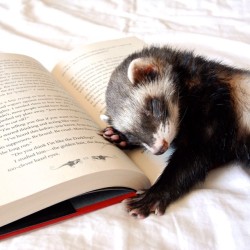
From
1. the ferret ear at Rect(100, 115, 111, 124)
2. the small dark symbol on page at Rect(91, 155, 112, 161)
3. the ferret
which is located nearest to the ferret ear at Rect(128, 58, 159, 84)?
the ferret

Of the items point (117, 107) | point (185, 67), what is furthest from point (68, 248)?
point (185, 67)

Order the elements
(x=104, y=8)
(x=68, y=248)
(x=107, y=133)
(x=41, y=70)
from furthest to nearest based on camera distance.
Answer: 1. (x=104, y=8)
2. (x=41, y=70)
3. (x=107, y=133)
4. (x=68, y=248)

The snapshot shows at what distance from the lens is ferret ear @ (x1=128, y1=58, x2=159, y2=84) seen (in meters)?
0.98

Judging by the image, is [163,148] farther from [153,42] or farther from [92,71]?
[153,42]

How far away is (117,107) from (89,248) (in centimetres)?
42

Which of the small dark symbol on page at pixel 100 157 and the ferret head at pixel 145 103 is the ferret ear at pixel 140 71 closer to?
the ferret head at pixel 145 103

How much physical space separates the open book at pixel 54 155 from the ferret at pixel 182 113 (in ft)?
0.18

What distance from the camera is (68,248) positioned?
27.0 inches

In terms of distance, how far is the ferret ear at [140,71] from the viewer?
0.98 meters

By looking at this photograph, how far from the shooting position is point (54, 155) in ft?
2.66

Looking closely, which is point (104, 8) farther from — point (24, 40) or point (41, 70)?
point (41, 70)

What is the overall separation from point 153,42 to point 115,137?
0.66 m

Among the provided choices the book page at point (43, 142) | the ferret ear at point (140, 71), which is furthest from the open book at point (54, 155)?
the ferret ear at point (140, 71)

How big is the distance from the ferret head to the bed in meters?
0.15
